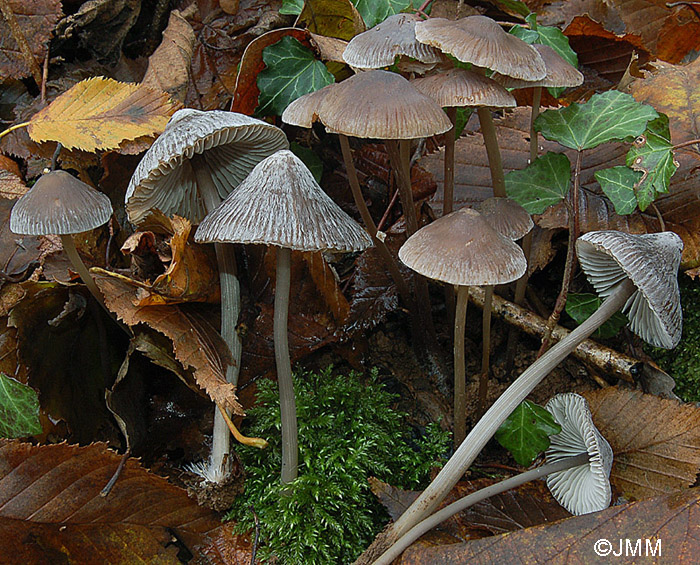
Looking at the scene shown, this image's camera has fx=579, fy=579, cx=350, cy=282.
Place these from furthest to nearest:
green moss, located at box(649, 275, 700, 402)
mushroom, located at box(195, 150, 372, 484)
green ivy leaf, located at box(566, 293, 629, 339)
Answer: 1. green moss, located at box(649, 275, 700, 402)
2. green ivy leaf, located at box(566, 293, 629, 339)
3. mushroom, located at box(195, 150, 372, 484)

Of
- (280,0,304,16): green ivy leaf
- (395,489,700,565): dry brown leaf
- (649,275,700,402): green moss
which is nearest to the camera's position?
(395,489,700,565): dry brown leaf

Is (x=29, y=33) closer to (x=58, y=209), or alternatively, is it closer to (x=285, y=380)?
(x=58, y=209)

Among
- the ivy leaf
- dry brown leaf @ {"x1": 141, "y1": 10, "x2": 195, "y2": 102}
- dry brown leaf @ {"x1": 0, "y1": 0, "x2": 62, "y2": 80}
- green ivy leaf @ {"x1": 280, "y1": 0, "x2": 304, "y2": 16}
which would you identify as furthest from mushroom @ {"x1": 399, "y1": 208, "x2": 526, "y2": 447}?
dry brown leaf @ {"x1": 0, "y1": 0, "x2": 62, "y2": 80}

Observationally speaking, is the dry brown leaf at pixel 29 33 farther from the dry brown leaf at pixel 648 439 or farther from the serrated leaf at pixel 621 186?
the dry brown leaf at pixel 648 439

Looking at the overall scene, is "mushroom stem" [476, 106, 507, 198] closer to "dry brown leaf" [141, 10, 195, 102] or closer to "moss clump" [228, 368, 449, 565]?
"moss clump" [228, 368, 449, 565]

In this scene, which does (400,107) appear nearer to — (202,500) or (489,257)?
(489,257)

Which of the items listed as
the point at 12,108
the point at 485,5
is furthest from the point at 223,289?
the point at 485,5
